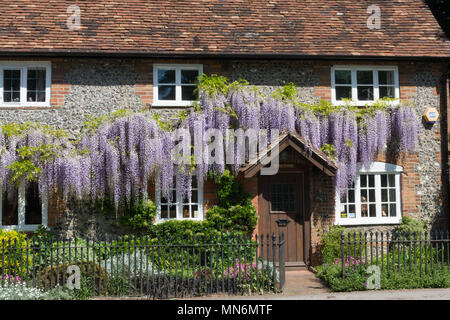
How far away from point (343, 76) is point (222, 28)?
3445 millimetres

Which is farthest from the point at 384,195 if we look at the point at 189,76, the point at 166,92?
the point at 166,92

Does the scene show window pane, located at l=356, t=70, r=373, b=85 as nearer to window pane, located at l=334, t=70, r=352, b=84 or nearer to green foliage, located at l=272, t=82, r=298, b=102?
window pane, located at l=334, t=70, r=352, b=84

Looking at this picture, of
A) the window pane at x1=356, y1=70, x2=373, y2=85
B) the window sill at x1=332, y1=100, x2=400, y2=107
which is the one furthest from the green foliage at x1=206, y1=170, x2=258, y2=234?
the window pane at x1=356, y1=70, x2=373, y2=85

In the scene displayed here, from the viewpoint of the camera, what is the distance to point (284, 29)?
11.7 metres

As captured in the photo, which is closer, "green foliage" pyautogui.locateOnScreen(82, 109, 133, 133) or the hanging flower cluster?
the hanging flower cluster

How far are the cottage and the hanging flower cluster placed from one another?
1.44 feet

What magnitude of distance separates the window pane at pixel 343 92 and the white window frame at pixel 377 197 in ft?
6.04

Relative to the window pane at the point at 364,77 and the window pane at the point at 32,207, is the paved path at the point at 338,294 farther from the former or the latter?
the window pane at the point at 364,77

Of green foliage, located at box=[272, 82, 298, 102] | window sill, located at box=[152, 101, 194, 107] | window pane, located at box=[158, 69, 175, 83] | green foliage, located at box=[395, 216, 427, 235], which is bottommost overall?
green foliage, located at box=[395, 216, 427, 235]

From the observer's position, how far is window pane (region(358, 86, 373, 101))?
11.5 metres

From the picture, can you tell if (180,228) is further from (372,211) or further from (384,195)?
(384,195)

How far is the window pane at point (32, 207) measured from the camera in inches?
408

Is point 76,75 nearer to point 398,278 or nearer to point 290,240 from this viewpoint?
point 290,240

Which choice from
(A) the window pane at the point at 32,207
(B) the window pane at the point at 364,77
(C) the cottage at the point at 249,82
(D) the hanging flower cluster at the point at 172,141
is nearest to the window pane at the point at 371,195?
(C) the cottage at the point at 249,82
